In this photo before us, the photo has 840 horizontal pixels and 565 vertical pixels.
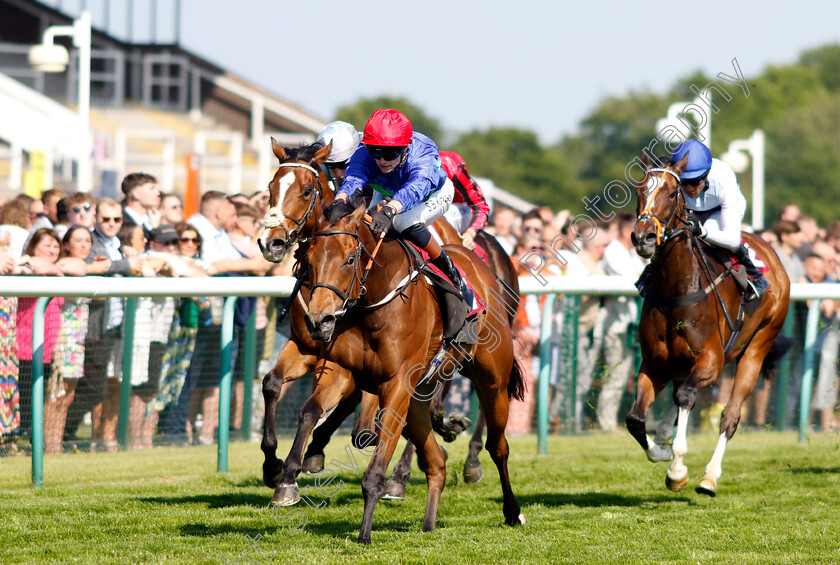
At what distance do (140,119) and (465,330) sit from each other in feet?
72.3

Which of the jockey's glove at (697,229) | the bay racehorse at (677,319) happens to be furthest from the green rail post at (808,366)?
the jockey's glove at (697,229)

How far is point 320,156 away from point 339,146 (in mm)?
474

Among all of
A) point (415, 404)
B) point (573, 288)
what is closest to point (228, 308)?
point (415, 404)

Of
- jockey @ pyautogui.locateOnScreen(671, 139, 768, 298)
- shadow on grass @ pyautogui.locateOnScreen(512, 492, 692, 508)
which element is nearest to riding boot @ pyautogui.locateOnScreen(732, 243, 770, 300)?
jockey @ pyautogui.locateOnScreen(671, 139, 768, 298)

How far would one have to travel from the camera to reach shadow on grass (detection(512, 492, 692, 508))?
22.3ft

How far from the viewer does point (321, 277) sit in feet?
16.0

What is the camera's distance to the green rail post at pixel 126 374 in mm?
7289

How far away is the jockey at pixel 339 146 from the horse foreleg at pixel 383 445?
147 cm

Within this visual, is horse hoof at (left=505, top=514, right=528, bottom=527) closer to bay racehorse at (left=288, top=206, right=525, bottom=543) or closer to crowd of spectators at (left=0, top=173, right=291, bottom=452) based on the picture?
bay racehorse at (left=288, top=206, right=525, bottom=543)

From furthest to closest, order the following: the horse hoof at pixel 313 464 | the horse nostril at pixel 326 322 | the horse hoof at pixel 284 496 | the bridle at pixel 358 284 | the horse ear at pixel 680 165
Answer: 1. the horse ear at pixel 680 165
2. the horse hoof at pixel 313 464
3. the horse hoof at pixel 284 496
4. the bridle at pixel 358 284
5. the horse nostril at pixel 326 322

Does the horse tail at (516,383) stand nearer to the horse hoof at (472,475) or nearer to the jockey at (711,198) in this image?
the horse hoof at (472,475)

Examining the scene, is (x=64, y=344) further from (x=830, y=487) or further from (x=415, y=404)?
(x=830, y=487)

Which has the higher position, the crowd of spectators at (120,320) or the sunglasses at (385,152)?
the sunglasses at (385,152)

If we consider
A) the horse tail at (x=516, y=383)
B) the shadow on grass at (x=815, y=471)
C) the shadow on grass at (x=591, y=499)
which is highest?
the horse tail at (x=516, y=383)
